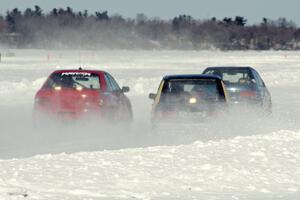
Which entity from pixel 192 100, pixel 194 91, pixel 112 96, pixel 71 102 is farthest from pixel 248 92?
pixel 192 100

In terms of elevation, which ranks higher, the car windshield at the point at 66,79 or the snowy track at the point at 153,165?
the car windshield at the point at 66,79

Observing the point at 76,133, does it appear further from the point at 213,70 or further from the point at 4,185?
the point at 4,185

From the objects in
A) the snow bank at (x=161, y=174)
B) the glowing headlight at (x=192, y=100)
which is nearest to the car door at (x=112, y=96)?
the glowing headlight at (x=192, y=100)

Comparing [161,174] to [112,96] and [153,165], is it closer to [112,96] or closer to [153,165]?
[153,165]

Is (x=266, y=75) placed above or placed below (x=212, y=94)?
below

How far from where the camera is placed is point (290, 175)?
39.1ft

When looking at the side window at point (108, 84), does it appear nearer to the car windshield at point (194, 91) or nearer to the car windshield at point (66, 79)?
the car windshield at point (66, 79)

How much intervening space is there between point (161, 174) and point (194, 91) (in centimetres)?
586

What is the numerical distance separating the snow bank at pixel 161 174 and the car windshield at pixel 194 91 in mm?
2761

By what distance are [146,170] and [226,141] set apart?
361cm

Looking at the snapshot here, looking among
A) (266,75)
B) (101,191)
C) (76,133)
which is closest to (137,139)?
(76,133)

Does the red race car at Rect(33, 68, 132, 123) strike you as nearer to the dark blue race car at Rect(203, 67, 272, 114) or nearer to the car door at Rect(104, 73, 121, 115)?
the car door at Rect(104, 73, 121, 115)

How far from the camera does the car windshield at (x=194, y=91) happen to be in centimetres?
1687

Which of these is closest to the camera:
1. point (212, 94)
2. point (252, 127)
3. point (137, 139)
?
point (212, 94)
